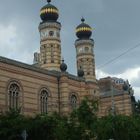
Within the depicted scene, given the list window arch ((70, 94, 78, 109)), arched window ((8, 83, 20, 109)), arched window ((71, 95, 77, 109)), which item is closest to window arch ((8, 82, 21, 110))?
arched window ((8, 83, 20, 109))

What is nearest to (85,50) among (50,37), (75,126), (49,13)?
(50,37)

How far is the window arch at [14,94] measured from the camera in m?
35.4

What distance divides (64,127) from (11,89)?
1199cm

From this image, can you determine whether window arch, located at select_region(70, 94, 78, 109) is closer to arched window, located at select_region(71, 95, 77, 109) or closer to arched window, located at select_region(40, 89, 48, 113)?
arched window, located at select_region(71, 95, 77, 109)

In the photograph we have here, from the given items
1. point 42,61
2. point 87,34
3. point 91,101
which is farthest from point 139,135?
point 87,34

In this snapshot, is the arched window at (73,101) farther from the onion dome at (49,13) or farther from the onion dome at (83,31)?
the onion dome at (83,31)

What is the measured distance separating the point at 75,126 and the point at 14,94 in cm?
1199

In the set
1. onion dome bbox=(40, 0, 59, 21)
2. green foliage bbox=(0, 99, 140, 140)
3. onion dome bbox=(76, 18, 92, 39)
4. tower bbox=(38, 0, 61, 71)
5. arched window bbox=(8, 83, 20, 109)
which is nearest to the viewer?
green foliage bbox=(0, 99, 140, 140)

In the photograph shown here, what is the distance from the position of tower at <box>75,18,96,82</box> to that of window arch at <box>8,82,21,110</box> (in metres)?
14.2

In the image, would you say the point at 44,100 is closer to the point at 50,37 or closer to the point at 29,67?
the point at 29,67

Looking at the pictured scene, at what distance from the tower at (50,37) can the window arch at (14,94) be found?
29.2ft

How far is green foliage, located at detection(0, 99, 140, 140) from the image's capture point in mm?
24750

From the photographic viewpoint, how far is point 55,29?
4562 centimetres

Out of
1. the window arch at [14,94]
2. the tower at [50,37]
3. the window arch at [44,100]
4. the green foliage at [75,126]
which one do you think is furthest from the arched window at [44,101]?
the green foliage at [75,126]
